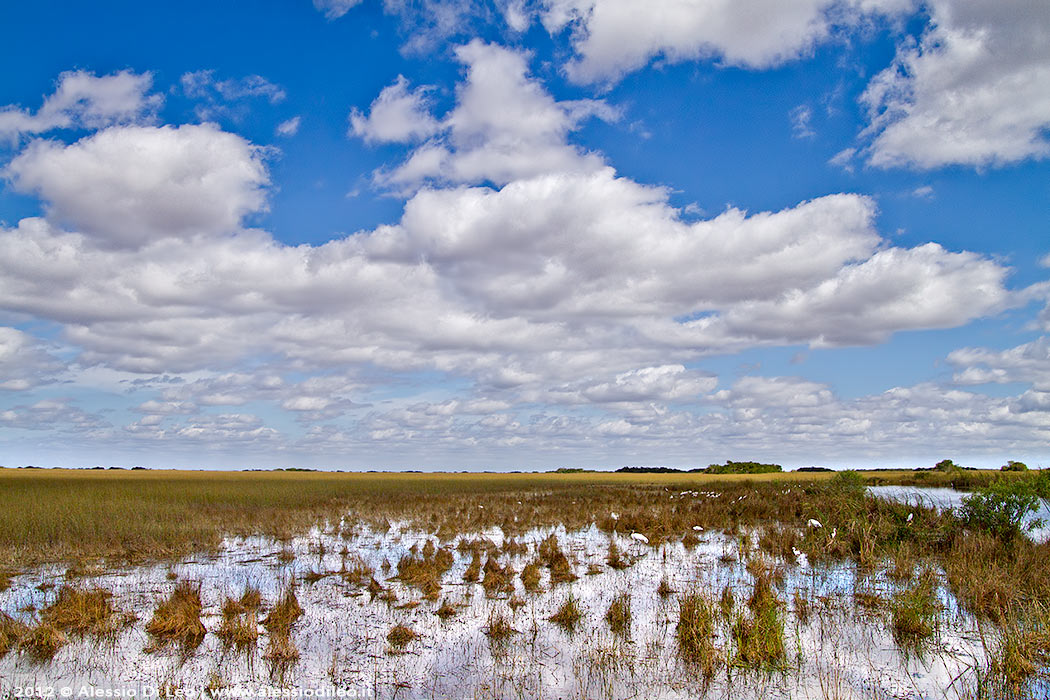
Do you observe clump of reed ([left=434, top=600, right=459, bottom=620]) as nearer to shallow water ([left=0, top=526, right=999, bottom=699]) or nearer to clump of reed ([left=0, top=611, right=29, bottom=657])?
shallow water ([left=0, top=526, right=999, bottom=699])

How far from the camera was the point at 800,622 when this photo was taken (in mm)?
8750

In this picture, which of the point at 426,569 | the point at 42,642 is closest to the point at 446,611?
the point at 426,569

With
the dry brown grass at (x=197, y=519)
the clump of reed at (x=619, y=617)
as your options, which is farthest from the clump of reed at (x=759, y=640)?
the dry brown grass at (x=197, y=519)

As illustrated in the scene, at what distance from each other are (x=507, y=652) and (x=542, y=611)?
1852 millimetres

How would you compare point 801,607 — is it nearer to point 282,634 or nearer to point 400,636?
point 400,636

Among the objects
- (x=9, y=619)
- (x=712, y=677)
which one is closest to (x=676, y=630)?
(x=712, y=677)

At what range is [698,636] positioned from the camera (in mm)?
7891

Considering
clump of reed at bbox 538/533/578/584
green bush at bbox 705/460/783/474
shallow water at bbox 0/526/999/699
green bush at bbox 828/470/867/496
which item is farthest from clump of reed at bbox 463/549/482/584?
green bush at bbox 705/460/783/474

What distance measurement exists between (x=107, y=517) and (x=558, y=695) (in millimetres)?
17931

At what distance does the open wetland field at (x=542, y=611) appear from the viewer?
6.89 metres

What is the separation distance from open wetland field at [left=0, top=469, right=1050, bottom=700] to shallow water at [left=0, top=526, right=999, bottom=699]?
0.12ft

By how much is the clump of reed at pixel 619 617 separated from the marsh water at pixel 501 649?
0.12 metres

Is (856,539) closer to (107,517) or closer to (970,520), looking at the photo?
(970,520)

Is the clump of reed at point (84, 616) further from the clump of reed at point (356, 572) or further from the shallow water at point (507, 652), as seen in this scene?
the clump of reed at point (356, 572)
